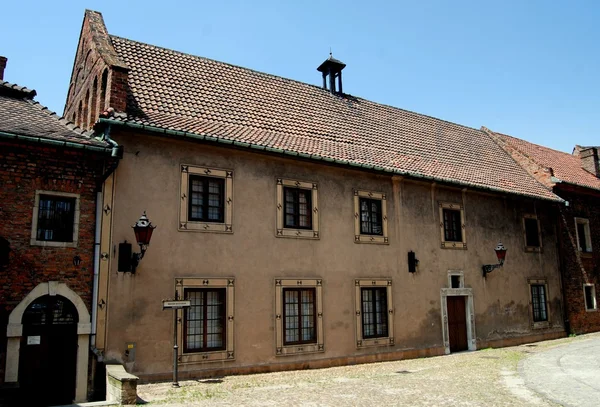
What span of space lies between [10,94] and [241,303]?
26.0 ft

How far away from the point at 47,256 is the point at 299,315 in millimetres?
6348

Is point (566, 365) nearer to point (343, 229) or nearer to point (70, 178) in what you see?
point (343, 229)

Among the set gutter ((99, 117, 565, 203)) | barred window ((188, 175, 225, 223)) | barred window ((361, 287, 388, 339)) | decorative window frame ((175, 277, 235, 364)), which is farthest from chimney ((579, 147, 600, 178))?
decorative window frame ((175, 277, 235, 364))

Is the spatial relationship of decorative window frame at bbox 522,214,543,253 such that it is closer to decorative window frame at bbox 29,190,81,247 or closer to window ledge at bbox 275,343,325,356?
window ledge at bbox 275,343,325,356

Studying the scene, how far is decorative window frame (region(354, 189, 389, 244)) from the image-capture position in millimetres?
15109

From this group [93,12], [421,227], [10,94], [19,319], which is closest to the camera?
[19,319]

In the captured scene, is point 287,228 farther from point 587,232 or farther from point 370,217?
point 587,232

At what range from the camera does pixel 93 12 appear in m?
15.5

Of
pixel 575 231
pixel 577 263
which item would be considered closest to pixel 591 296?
pixel 577 263

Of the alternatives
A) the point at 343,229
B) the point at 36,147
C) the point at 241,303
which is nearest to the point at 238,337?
the point at 241,303

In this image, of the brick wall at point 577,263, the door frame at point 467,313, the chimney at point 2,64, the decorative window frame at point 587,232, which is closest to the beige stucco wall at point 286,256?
the door frame at point 467,313

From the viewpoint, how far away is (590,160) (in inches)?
1028

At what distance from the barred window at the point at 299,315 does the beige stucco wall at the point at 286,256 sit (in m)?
0.39

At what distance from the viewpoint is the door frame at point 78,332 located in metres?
9.91
